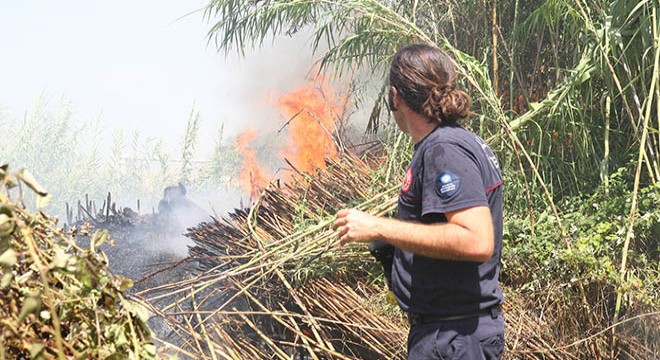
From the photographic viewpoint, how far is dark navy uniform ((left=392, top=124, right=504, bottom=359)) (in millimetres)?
2271

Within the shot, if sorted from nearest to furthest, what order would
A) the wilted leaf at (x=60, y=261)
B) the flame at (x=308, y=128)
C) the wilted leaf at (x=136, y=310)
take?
the wilted leaf at (x=60, y=261) → the wilted leaf at (x=136, y=310) → the flame at (x=308, y=128)

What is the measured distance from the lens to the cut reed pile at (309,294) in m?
3.81

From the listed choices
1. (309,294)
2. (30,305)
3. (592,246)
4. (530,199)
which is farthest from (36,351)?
(530,199)

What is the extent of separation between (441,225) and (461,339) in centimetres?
40

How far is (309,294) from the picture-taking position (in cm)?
424

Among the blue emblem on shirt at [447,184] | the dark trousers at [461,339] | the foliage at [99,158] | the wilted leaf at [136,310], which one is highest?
the wilted leaf at [136,310]

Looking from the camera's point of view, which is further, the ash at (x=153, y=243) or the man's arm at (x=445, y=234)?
the ash at (x=153, y=243)

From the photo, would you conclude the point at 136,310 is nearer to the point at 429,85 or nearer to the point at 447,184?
the point at 447,184

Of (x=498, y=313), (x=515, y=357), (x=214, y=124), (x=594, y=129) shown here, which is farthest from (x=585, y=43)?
(x=214, y=124)

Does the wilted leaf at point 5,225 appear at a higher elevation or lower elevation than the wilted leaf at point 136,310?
higher

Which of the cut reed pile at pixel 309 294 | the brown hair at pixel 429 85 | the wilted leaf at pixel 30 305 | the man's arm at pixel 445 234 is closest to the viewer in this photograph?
the wilted leaf at pixel 30 305

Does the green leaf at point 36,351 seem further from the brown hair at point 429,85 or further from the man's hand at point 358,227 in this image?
the brown hair at point 429,85

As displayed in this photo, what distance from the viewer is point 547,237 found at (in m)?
4.19

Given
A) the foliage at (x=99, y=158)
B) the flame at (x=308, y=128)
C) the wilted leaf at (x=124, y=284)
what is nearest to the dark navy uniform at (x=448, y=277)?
the wilted leaf at (x=124, y=284)
